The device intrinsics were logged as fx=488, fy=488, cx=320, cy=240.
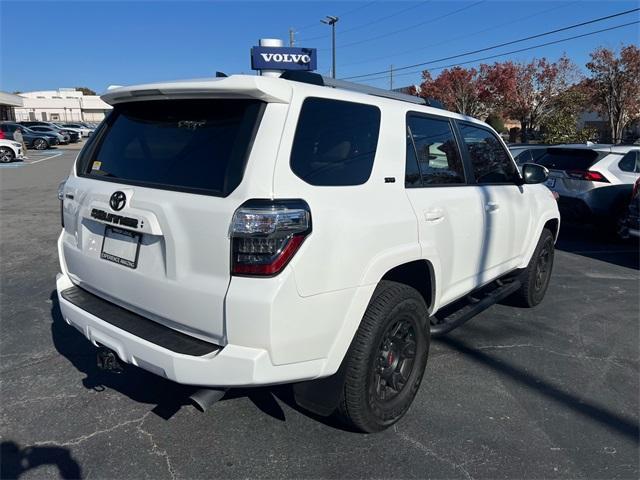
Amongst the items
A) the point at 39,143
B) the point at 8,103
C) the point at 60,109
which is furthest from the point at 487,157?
the point at 60,109

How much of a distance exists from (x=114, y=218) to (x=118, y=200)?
10cm

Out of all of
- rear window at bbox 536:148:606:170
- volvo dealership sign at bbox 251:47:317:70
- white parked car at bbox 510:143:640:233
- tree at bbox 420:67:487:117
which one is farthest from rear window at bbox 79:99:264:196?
tree at bbox 420:67:487:117

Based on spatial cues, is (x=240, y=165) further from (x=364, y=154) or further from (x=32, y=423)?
(x=32, y=423)

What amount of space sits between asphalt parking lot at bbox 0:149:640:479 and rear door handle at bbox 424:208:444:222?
1.20 meters

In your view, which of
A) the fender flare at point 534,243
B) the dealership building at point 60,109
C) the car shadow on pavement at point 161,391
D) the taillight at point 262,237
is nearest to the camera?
the taillight at point 262,237

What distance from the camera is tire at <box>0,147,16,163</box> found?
897 inches

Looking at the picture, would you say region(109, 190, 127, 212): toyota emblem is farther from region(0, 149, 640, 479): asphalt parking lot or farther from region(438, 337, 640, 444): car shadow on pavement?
region(438, 337, 640, 444): car shadow on pavement

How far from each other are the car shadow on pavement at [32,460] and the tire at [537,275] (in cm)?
388

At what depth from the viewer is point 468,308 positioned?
3715mm

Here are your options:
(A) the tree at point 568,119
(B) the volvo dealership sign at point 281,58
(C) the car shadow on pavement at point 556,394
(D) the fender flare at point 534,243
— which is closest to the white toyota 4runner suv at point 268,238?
(C) the car shadow on pavement at point 556,394

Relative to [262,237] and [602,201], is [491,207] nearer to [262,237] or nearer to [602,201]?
[262,237]

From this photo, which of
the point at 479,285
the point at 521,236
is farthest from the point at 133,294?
the point at 521,236

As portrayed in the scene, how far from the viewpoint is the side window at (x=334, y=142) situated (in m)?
2.30

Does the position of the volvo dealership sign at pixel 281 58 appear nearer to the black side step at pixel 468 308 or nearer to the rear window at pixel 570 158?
the rear window at pixel 570 158
